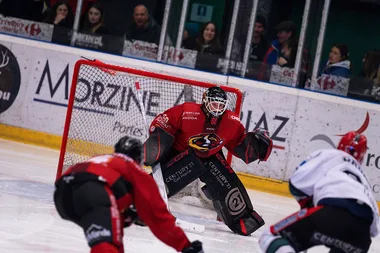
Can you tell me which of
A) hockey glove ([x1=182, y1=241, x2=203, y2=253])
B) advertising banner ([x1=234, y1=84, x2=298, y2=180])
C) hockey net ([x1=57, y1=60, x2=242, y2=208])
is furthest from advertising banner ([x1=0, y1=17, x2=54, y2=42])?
hockey glove ([x1=182, y1=241, x2=203, y2=253])

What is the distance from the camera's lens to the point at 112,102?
339 inches

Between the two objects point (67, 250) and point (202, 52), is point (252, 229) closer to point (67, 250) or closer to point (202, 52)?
point (67, 250)

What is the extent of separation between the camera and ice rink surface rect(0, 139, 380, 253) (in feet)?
16.4

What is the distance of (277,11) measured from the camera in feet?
31.2

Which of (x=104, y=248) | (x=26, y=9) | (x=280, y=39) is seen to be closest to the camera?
(x=104, y=248)

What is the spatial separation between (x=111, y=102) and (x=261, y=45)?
5.88 feet

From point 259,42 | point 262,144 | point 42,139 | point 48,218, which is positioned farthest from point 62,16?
point 48,218

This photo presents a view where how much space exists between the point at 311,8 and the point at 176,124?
3340mm

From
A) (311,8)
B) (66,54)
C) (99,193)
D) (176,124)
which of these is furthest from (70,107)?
(99,193)

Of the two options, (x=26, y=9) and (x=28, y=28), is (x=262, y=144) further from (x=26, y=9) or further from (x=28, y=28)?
(x=26, y=9)

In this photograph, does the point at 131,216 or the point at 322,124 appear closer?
the point at 131,216

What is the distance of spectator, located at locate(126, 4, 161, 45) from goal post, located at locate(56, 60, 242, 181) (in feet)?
3.10

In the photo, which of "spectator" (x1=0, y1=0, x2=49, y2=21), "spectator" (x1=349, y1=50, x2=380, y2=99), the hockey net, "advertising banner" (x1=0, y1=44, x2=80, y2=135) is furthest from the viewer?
"spectator" (x1=0, y1=0, x2=49, y2=21)

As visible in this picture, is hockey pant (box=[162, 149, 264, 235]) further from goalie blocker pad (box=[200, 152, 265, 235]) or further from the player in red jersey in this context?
the player in red jersey
